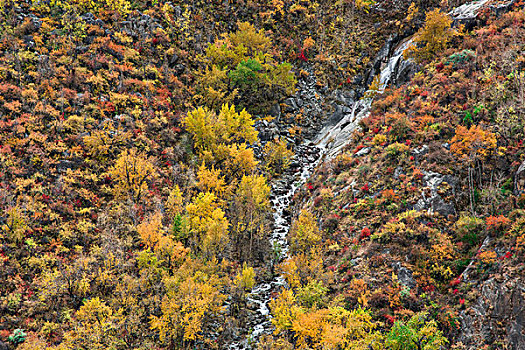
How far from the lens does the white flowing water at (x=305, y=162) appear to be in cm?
4084

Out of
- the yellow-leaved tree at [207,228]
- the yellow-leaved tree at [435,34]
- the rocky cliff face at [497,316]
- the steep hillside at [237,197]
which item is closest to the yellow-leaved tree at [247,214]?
the steep hillside at [237,197]

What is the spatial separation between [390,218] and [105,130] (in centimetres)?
3985

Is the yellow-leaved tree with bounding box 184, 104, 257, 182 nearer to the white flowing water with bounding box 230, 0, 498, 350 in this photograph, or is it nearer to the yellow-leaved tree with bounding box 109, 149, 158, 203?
the white flowing water with bounding box 230, 0, 498, 350

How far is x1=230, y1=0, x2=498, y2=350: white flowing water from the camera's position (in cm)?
4084

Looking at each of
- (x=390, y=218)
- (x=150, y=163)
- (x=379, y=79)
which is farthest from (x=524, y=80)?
(x=150, y=163)

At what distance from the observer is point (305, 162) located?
6531 cm

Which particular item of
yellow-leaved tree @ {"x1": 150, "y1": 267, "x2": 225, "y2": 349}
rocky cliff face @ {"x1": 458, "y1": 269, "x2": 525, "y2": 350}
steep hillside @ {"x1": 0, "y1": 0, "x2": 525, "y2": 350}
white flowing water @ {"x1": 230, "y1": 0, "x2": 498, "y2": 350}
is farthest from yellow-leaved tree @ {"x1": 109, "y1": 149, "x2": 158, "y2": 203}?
rocky cliff face @ {"x1": 458, "y1": 269, "x2": 525, "y2": 350}

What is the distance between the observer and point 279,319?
1340 inches

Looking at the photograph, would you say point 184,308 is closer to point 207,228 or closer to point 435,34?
point 207,228

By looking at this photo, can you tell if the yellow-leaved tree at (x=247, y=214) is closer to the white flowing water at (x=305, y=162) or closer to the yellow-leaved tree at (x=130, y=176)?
the white flowing water at (x=305, y=162)

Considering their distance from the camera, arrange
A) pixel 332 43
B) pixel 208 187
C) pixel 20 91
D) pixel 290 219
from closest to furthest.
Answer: pixel 20 91, pixel 208 187, pixel 290 219, pixel 332 43

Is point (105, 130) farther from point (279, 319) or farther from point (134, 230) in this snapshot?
point (279, 319)

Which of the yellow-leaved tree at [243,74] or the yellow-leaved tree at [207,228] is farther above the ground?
the yellow-leaved tree at [243,74]

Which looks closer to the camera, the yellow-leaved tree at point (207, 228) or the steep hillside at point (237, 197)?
the steep hillside at point (237, 197)
